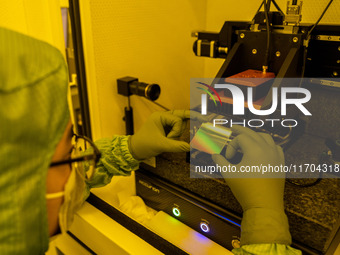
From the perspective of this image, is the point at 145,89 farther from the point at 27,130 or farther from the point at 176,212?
the point at 27,130

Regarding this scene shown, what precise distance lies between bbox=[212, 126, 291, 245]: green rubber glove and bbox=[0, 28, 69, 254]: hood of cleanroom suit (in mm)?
363

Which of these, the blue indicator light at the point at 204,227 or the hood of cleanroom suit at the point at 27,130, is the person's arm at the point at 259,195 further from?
the hood of cleanroom suit at the point at 27,130

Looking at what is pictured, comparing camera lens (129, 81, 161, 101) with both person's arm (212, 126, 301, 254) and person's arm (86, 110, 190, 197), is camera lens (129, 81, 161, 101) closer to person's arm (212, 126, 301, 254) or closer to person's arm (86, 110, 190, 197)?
person's arm (86, 110, 190, 197)

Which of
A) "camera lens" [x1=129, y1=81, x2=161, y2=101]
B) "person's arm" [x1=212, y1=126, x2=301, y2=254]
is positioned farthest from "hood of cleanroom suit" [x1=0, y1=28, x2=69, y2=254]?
"camera lens" [x1=129, y1=81, x2=161, y2=101]

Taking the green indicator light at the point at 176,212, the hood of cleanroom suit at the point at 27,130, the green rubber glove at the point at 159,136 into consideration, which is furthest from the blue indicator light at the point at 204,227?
the hood of cleanroom suit at the point at 27,130

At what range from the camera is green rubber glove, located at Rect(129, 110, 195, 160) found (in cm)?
73

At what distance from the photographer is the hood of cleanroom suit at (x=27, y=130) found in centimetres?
30

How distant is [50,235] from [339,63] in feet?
2.58

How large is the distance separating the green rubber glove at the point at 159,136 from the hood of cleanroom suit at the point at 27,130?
14.9 inches

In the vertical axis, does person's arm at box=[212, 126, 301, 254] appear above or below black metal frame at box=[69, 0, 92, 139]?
below

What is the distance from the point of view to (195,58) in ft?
4.31

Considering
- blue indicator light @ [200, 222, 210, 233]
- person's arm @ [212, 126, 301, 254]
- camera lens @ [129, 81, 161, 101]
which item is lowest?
blue indicator light @ [200, 222, 210, 233]

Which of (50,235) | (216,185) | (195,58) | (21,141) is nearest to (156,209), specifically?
(216,185)

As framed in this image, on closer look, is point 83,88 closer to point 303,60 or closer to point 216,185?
point 216,185
